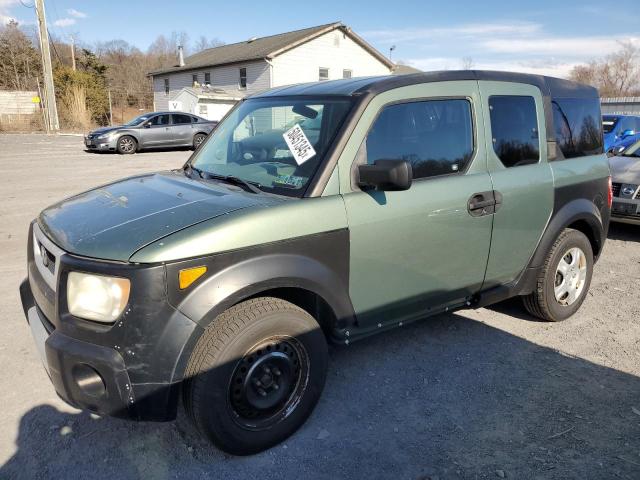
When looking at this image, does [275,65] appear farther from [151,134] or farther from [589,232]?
[589,232]

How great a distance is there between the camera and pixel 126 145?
17.1 metres

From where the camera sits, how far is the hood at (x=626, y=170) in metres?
7.29

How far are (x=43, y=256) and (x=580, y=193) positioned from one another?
396 cm

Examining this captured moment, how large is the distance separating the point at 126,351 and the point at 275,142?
1.60m

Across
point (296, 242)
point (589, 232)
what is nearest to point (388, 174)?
point (296, 242)

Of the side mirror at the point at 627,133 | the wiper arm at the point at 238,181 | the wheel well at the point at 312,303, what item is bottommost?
the wheel well at the point at 312,303

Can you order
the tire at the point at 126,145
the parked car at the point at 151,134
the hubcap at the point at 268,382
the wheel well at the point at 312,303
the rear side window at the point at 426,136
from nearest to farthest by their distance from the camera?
the hubcap at the point at 268,382 < the wheel well at the point at 312,303 < the rear side window at the point at 426,136 < the parked car at the point at 151,134 < the tire at the point at 126,145

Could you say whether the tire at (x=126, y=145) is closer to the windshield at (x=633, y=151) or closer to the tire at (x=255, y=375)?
the windshield at (x=633, y=151)

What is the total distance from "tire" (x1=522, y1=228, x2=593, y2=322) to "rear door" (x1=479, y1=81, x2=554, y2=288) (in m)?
0.33

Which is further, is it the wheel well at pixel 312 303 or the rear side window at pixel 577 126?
the rear side window at pixel 577 126

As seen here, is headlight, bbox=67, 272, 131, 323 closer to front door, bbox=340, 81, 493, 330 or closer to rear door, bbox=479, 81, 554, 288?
front door, bbox=340, 81, 493, 330

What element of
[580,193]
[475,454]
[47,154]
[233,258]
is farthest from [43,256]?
[47,154]

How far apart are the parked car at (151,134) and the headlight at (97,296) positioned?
15.0 m

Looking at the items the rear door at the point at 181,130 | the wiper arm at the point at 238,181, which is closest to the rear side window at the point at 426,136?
the wiper arm at the point at 238,181
